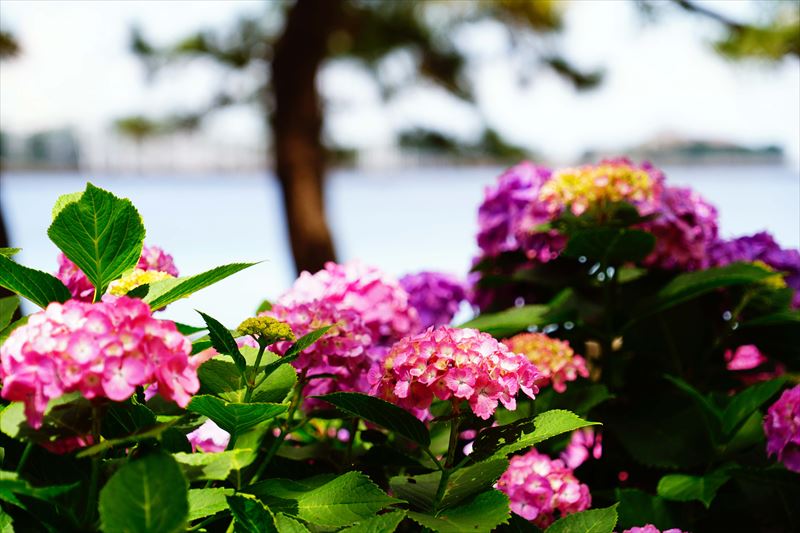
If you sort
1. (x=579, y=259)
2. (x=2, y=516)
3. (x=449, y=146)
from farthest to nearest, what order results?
(x=449, y=146) < (x=579, y=259) < (x=2, y=516)

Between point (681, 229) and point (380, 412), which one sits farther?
point (681, 229)

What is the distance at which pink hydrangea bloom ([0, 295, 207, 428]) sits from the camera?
0.68 metres

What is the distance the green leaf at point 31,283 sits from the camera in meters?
0.84

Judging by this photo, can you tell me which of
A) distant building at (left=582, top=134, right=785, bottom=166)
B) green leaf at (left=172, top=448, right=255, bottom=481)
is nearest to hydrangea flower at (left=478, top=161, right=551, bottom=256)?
green leaf at (left=172, top=448, right=255, bottom=481)

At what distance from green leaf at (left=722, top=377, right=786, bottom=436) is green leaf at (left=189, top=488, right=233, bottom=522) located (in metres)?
0.80

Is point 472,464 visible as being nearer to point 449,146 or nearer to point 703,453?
point 703,453

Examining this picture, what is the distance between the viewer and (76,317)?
2.35 ft

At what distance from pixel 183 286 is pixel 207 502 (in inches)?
8.9

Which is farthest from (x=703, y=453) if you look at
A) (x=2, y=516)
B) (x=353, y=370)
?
(x=2, y=516)

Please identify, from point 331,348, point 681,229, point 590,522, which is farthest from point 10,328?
point 681,229

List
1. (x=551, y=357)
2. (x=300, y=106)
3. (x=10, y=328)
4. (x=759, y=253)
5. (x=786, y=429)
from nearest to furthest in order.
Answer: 1. (x=10, y=328)
2. (x=786, y=429)
3. (x=551, y=357)
4. (x=759, y=253)
5. (x=300, y=106)

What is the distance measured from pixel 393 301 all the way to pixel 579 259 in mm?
536

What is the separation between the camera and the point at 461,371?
92 cm

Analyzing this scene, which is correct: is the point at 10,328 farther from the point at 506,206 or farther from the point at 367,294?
the point at 506,206
